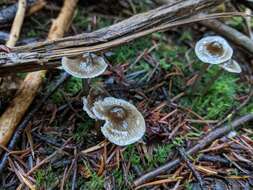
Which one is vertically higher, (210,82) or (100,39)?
(100,39)

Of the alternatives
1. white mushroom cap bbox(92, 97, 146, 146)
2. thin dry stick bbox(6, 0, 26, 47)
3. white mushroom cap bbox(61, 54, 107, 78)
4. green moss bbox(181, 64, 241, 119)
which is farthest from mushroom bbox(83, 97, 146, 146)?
thin dry stick bbox(6, 0, 26, 47)

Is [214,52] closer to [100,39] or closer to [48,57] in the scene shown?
[100,39]

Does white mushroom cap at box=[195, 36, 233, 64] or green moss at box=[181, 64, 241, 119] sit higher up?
white mushroom cap at box=[195, 36, 233, 64]

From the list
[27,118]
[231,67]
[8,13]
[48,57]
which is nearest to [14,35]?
[8,13]

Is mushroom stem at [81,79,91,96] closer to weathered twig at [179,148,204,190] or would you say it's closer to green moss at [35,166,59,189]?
green moss at [35,166,59,189]

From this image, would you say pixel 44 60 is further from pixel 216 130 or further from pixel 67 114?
pixel 216 130

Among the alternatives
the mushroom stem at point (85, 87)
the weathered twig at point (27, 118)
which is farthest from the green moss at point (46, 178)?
the mushroom stem at point (85, 87)

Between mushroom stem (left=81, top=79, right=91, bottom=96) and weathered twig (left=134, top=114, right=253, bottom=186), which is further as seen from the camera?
mushroom stem (left=81, top=79, right=91, bottom=96)
